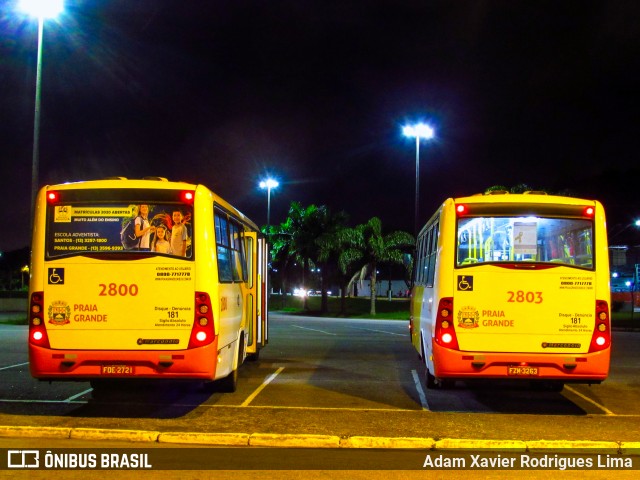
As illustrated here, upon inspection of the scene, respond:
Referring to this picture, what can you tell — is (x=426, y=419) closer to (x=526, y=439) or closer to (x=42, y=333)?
(x=526, y=439)

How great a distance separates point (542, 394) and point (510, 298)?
3240 millimetres

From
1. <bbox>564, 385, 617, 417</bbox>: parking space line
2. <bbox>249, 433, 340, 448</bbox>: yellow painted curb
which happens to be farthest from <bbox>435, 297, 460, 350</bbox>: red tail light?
<bbox>564, 385, 617, 417</bbox>: parking space line

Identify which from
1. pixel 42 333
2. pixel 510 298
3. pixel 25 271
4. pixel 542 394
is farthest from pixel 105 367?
pixel 25 271

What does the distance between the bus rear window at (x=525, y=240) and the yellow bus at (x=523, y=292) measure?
14mm

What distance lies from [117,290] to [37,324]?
116 cm

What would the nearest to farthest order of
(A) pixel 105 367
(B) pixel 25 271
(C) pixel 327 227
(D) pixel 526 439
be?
(D) pixel 526 439 < (A) pixel 105 367 < (C) pixel 327 227 < (B) pixel 25 271

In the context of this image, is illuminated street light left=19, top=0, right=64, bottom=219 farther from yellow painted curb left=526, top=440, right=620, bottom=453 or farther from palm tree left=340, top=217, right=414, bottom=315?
palm tree left=340, top=217, right=414, bottom=315

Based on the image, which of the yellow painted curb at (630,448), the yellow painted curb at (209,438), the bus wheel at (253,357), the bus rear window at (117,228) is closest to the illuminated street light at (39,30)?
the bus wheel at (253,357)

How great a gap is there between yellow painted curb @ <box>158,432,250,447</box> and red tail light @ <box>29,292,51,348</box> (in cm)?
230

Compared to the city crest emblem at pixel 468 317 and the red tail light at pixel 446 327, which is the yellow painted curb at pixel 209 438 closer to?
the red tail light at pixel 446 327

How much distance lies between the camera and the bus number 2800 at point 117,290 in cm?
934

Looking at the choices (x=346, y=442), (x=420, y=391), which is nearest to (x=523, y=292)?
(x=420, y=391)

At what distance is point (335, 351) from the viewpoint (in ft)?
63.0

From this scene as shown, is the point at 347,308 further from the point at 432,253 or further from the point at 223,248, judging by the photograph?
the point at 223,248
